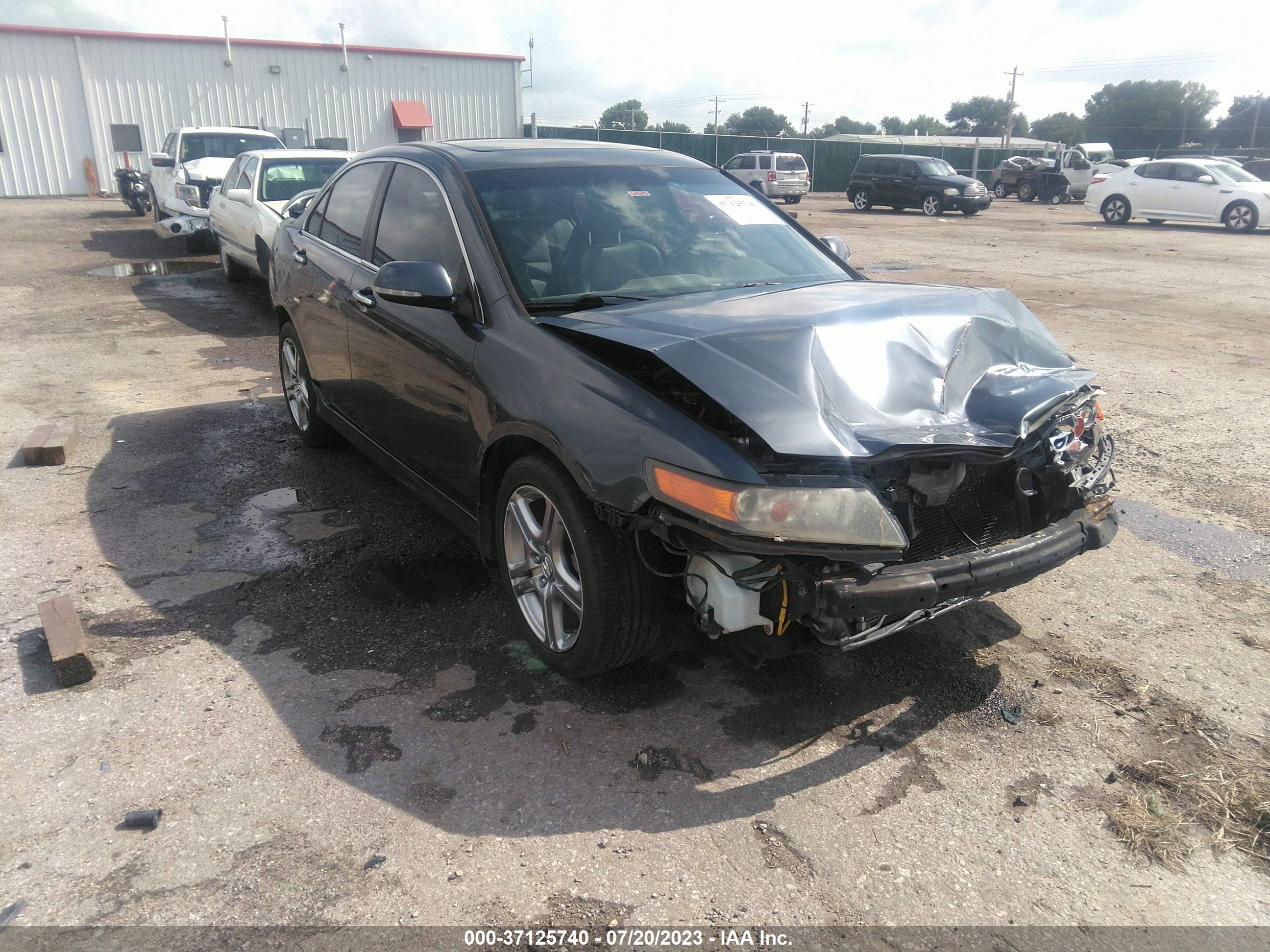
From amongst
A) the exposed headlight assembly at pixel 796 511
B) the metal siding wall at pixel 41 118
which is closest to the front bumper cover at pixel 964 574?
the exposed headlight assembly at pixel 796 511

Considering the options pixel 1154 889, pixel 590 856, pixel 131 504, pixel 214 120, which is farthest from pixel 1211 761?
pixel 214 120

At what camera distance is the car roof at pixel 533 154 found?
12.9 feet

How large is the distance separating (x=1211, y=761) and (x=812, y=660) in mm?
1289

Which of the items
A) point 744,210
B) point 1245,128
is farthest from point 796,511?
point 1245,128

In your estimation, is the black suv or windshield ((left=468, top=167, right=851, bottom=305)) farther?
the black suv

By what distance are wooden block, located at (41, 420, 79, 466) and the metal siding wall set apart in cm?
2874

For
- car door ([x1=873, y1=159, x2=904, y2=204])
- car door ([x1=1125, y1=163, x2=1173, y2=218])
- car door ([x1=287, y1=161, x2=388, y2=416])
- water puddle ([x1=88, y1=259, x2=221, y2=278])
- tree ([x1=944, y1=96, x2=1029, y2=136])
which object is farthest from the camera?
tree ([x1=944, y1=96, x2=1029, y2=136])

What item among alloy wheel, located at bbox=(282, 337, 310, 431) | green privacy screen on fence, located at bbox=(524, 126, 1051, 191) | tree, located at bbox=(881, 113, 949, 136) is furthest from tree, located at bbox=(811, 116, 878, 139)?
alloy wheel, located at bbox=(282, 337, 310, 431)

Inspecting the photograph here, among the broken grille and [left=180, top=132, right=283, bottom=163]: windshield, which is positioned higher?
[left=180, top=132, right=283, bottom=163]: windshield

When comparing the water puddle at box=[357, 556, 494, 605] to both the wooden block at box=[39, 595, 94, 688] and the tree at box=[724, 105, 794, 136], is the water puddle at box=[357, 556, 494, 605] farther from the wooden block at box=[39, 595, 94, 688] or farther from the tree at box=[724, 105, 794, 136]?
the tree at box=[724, 105, 794, 136]

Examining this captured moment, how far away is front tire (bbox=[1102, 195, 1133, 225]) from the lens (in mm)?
23703

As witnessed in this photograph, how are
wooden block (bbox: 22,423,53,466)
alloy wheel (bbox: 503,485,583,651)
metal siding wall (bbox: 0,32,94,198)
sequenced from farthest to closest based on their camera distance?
1. metal siding wall (bbox: 0,32,94,198)
2. wooden block (bbox: 22,423,53,466)
3. alloy wheel (bbox: 503,485,583,651)

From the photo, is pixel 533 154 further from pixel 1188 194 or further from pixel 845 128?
pixel 845 128

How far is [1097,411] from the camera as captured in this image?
3281 millimetres
